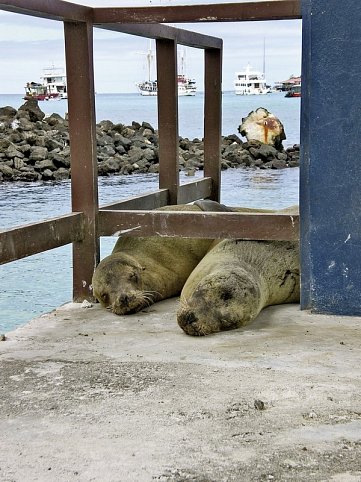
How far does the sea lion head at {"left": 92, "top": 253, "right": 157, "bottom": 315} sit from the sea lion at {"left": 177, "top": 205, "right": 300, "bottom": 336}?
1.06 ft

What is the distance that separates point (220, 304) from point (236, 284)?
0.24 meters

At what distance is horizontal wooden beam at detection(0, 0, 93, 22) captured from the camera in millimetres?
5023

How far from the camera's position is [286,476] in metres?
3.03

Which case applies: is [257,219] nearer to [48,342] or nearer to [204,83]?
[48,342]

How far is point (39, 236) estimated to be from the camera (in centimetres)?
545

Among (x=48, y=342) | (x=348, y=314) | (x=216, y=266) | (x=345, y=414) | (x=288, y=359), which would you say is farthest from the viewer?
(x=216, y=266)

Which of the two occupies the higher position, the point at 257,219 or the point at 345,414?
the point at 257,219

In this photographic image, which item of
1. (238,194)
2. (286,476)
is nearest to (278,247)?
(286,476)

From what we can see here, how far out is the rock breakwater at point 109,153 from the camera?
24.0 meters

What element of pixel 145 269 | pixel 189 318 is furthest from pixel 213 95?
pixel 189 318

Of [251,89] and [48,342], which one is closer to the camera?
[48,342]

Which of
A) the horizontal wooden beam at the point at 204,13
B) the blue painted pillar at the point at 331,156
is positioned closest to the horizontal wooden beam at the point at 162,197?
the horizontal wooden beam at the point at 204,13

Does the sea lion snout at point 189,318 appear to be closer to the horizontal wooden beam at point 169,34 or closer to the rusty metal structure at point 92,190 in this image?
the rusty metal structure at point 92,190

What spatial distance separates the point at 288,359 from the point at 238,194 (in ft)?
46.5
